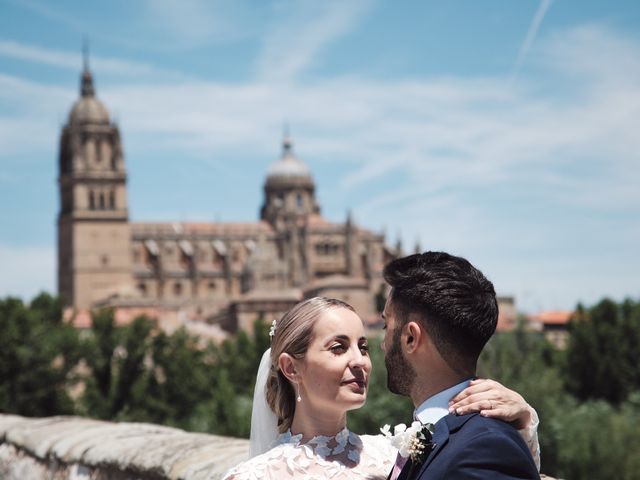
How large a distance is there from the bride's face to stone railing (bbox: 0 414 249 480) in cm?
118

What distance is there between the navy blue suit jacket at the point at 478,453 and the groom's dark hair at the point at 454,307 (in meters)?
0.19

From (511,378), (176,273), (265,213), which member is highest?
(265,213)

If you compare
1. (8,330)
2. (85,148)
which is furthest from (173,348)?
(85,148)

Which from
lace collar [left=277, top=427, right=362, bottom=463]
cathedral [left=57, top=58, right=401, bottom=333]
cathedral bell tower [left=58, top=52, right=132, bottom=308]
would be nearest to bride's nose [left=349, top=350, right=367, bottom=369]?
lace collar [left=277, top=427, right=362, bottom=463]

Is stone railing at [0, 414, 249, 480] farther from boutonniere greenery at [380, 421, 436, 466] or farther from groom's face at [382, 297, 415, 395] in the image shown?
boutonniere greenery at [380, 421, 436, 466]

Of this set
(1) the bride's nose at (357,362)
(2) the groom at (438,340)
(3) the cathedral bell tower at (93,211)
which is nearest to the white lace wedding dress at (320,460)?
(1) the bride's nose at (357,362)

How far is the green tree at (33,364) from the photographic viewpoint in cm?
3934

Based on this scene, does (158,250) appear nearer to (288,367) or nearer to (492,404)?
(288,367)

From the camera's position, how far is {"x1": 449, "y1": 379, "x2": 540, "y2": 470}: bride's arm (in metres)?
2.42

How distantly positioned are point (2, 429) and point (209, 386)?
4102cm

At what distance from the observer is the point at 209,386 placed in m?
47.0

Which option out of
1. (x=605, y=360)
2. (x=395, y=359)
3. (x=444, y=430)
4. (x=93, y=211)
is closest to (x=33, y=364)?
(x=605, y=360)

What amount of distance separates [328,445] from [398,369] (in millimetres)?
641

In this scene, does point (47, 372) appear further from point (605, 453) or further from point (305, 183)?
point (305, 183)
